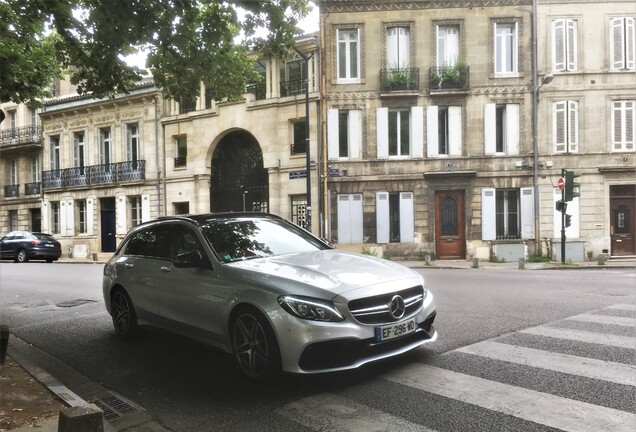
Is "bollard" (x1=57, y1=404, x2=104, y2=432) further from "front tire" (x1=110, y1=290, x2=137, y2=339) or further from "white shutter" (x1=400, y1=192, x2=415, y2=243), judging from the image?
"white shutter" (x1=400, y1=192, x2=415, y2=243)

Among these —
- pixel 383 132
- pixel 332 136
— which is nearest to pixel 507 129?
pixel 383 132

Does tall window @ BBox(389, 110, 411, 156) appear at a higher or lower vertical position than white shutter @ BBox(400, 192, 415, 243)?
higher

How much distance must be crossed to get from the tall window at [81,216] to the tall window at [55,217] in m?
1.99

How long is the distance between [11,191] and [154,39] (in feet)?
107

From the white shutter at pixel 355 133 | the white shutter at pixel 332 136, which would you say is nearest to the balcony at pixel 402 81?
the white shutter at pixel 355 133

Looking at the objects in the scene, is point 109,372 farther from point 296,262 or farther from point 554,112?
point 554,112

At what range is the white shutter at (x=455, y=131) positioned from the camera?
72.0ft

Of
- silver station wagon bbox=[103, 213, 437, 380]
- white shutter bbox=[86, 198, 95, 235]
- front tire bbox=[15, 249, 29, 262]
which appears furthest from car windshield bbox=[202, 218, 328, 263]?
white shutter bbox=[86, 198, 95, 235]

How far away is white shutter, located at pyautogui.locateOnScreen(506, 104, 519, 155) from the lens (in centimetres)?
2169

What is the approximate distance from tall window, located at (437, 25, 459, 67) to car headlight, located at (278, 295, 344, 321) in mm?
20359

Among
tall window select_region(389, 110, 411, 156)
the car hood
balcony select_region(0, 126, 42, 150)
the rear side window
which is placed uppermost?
balcony select_region(0, 126, 42, 150)

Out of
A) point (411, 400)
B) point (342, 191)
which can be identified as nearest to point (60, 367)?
point (411, 400)

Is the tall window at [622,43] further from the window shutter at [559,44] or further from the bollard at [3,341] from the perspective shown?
the bollard at [3,341]

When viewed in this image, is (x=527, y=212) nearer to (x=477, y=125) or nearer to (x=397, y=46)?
(x=477, y=125)
